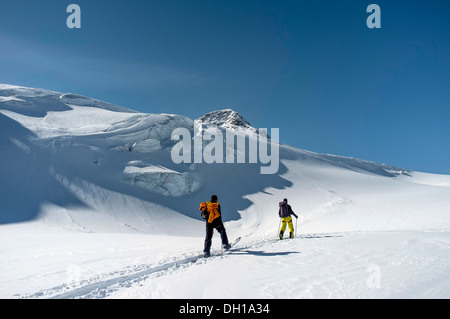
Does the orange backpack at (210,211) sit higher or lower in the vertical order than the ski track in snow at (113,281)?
higher

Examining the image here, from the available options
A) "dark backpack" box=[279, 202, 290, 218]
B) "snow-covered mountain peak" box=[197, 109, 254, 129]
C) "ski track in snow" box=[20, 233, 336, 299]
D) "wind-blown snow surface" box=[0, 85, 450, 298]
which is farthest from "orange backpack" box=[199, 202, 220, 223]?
"snow-covered mountain peak" box=[197, 109, 254, 129]

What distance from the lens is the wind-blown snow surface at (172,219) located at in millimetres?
5492

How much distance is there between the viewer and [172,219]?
25734mm

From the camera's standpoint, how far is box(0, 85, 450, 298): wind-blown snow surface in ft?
18.0

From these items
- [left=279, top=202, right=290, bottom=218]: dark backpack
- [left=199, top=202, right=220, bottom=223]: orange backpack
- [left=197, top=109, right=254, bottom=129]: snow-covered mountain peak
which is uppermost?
[left=197, top=109, right=254, bottom=129]: snow-covered mountain peak

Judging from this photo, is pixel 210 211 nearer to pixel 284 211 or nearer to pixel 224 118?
pixel 284 211

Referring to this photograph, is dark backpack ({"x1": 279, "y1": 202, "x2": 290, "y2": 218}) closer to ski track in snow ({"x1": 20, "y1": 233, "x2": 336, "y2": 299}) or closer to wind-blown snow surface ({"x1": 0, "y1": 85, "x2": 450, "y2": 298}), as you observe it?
wind-blown snow surface ({"x1": 0, "y1": 85, "x2": 450, "y2": 298})

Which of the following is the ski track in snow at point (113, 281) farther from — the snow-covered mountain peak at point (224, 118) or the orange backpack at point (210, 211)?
the snow-covered mountain peak at point (224, 118)

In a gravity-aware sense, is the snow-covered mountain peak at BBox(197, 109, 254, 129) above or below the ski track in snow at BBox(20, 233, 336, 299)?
above

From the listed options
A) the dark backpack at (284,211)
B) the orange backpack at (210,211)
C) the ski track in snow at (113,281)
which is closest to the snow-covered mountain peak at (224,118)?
the dark backpack at (284,211)

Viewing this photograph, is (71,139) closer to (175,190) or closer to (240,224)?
(175,190)
